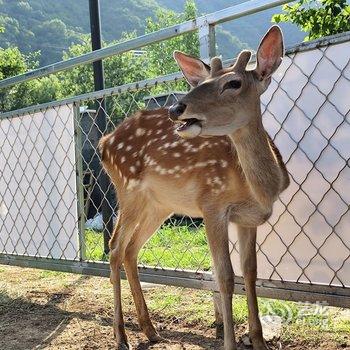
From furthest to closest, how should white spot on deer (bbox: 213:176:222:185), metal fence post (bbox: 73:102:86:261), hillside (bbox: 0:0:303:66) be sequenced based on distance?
hillside (bbox: 0:0:303:66), metal fence post (bbox: 73:102:86:261), white spot on deer (bbox: 213:176:222:185)

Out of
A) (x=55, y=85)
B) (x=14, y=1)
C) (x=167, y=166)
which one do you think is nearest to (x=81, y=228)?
(x=167, y=166)

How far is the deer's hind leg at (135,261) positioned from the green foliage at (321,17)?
3514mm

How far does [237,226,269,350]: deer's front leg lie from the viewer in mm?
2945

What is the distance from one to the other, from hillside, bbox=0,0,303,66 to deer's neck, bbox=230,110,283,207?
62.0 meters

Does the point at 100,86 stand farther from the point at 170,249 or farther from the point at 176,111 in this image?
the point at 176,111

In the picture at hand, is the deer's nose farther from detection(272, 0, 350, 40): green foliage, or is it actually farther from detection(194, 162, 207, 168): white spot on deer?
detection(272, 0, 350, 40): green foliage

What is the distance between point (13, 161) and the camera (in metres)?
5.02

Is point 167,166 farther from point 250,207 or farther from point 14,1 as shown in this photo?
point 14,1

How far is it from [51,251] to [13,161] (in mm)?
918

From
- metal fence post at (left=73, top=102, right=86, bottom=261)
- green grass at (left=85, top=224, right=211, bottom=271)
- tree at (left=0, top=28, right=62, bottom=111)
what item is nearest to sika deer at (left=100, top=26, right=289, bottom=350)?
metal fence post at (left=73, top=102, right=86, bottom=261)

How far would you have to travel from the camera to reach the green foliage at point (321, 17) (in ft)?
20.3

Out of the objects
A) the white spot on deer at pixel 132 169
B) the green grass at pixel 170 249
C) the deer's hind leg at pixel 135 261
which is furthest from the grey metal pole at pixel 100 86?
the white spot on deer at pixel 132 169

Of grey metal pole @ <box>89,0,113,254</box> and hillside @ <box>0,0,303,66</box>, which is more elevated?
hillside @ <box>0,0,303,66</box>

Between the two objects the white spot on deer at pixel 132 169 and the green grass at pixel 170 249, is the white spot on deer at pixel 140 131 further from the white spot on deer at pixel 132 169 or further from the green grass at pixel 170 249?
the green grass at pixel 170 249
